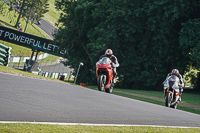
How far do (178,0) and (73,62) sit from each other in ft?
46.0

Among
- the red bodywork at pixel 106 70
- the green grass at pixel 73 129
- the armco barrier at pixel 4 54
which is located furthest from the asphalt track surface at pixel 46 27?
the green grass at pixel 73 129

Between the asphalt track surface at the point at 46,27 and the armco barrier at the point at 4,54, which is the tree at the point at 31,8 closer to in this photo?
the asphalt track surface at the point at 46,27

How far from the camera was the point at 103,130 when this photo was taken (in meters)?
6.24

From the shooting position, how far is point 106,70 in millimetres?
15156

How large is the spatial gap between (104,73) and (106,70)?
1.28 ft

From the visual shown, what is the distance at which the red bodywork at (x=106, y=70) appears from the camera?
1492 centimetres

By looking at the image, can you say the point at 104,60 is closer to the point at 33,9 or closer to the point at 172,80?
the point at 172,80

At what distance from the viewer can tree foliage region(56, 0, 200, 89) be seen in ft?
101

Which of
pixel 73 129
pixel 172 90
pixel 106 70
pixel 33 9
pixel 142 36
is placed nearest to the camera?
pixel 73 129

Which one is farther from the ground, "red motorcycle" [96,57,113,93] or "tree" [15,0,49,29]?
"tree" [15,0,49,29]

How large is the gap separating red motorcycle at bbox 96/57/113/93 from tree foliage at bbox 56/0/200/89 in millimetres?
15796

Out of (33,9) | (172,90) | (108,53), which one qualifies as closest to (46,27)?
(33,9)

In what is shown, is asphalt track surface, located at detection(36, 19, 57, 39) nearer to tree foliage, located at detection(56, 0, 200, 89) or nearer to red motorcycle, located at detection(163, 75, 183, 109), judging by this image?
tree foliage, located at detection(56, 0, 200, 89)

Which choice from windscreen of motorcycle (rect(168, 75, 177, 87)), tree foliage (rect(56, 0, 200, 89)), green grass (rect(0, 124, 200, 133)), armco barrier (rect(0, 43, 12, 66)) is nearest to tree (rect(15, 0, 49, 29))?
tree foliage (rect(56, 0, 200, 89))
